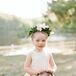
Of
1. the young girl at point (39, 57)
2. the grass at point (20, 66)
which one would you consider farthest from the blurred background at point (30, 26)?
the young girl at point (39, 57)

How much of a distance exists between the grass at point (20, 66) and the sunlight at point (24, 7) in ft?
1.35

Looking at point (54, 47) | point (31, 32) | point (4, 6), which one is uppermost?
point (4, 6)

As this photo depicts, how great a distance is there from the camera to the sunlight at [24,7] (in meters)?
2.70

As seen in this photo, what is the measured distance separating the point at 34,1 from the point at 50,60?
99 centimetres

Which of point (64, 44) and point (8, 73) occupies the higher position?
point (64, 44)

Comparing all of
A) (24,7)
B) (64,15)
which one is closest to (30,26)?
(24,7)

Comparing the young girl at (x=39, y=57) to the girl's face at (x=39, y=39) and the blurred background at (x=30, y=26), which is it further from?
Answer: the blurred background at (x=30, y=26)

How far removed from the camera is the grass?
2695 millimetres

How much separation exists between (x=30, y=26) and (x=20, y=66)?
384mm

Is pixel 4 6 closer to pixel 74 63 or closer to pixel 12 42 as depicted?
pixel 12 42

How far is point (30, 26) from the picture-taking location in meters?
2.68

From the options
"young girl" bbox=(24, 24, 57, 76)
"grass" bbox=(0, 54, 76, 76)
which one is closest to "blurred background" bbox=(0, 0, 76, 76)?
"grass" bbox=(0, 54, 76, 76)

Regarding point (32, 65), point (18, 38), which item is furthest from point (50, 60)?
point (18, 38)

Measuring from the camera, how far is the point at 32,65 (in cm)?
185
